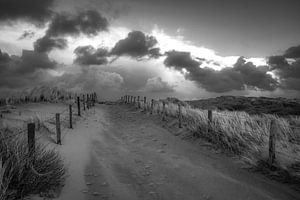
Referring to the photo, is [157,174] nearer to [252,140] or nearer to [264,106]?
[252,140]

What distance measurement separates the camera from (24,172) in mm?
4648

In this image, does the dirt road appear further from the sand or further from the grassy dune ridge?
the grassy dune ridge

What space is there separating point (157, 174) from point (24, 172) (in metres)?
3.54

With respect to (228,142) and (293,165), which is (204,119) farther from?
(293,165)

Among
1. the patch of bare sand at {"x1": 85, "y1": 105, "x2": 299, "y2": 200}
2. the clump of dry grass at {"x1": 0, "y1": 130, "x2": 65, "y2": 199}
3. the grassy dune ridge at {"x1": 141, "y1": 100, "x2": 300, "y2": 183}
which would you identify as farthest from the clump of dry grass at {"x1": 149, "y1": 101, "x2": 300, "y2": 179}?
the clump of dry grass at {"x1": 0, "y1": 130, "x2": 65, "y2": 199}

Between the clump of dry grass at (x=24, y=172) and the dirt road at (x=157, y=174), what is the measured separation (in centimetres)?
46

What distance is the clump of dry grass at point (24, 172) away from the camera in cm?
436

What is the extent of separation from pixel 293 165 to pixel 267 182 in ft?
3.38

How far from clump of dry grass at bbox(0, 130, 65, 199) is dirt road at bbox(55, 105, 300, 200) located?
1.51 ft

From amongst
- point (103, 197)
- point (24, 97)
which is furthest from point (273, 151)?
point (24, 97)

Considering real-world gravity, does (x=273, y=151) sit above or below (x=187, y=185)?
above

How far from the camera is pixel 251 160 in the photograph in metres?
7.53

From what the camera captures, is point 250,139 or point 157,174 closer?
point 157,174

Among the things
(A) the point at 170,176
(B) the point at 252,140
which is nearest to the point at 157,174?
(A) the point at 170,176
